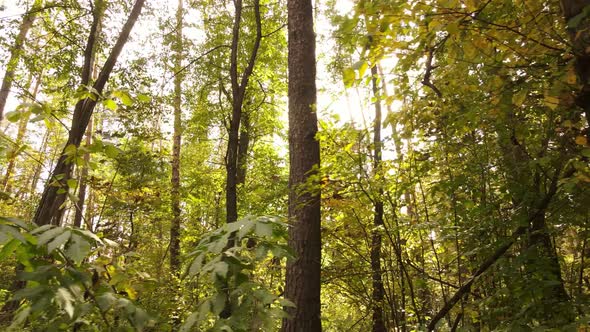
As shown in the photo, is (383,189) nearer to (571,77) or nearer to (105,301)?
(571,77)

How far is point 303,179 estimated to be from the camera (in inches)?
144

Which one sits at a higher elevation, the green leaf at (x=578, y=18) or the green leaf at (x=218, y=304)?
the green leaf at (x=578, y=18)

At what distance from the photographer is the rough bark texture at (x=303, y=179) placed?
330 centimetres

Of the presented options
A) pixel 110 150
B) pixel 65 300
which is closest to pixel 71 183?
pixel 110 150

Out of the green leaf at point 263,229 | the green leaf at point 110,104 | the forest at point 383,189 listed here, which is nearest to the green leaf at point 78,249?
the forest at point 383,189

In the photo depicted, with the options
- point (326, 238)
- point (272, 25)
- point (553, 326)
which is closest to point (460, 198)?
point (553, 326)

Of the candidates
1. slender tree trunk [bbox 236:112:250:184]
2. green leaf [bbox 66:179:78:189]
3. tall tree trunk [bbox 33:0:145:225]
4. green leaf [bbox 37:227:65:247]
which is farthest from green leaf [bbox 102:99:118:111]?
slender tree trunk [bbox 236:112:250:184]

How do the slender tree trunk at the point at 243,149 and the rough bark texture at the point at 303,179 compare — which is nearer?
the rough bark texture at the point at 303,179

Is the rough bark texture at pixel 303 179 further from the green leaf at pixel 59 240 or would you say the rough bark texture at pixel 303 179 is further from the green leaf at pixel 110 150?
the green leaf at pixel 59 240

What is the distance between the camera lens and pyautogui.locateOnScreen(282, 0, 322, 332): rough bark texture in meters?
3.30

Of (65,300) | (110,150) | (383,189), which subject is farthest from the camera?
(383,189)

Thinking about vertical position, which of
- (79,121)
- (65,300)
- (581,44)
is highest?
(79,121)

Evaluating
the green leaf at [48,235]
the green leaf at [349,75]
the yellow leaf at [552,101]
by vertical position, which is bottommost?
the green leaf at [48,235]

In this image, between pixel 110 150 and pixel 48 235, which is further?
pixel 110 150
